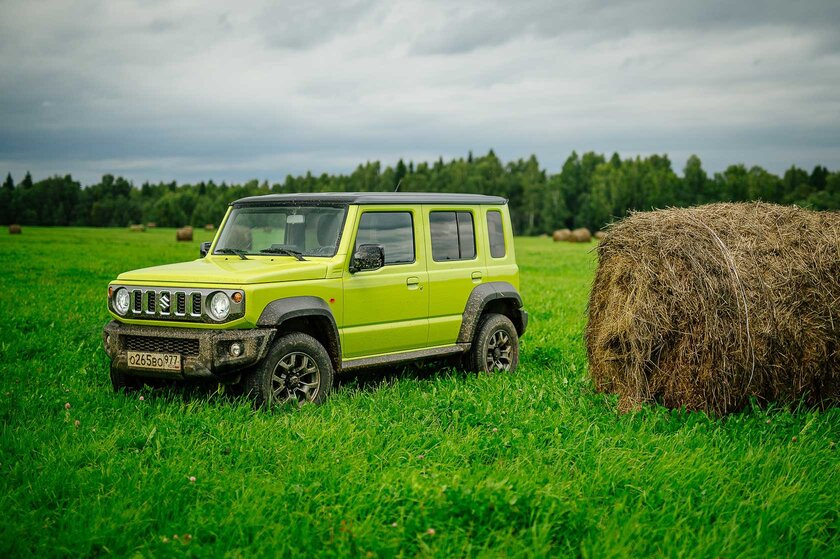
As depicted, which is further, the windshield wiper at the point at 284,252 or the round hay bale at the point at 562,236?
the round hay bale at the point at 562,236

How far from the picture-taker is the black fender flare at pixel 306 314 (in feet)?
23.1

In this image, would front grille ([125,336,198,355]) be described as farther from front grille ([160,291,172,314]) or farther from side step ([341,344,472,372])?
side step ([341,344,472,372])

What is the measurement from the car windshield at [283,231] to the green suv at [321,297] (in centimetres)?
1

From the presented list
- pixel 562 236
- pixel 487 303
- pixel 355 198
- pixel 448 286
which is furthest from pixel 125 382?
pixel 562 236

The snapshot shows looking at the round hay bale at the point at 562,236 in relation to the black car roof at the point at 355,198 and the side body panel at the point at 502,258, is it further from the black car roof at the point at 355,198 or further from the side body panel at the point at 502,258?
the black car roof at the point at 355,198

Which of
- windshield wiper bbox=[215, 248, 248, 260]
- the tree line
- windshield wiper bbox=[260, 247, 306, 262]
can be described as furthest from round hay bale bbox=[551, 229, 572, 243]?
windshield wiper bbox=[260, 247, 306, 262]

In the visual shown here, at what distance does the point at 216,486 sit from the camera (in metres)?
5.10

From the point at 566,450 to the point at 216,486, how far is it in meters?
2.46

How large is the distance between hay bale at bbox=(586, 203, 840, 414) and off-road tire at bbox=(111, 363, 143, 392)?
4381mm

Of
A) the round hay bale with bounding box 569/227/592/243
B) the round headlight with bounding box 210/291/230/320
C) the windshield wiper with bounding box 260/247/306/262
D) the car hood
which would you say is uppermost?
the windshield wiper with bounding box 260/247/306/262

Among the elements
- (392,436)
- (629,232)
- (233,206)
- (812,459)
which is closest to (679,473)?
(812,459)

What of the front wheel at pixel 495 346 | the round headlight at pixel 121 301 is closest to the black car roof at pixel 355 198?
the front wheel at pixel 495 346

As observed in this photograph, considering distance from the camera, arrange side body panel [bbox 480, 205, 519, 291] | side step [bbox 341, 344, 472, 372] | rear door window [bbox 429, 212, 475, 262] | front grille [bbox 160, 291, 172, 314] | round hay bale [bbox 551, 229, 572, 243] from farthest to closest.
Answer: round hay bale [bbox 551, 229, 572, 243] < side body panel [bbox 480, 205, 519, 291] < rear door window [bbox 429, 212, 475, 262] < side step [bbox 341, 344, 472, 372] < front grille [bbox 160, 291, 172, 314]

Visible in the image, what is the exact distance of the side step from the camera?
7902mm
